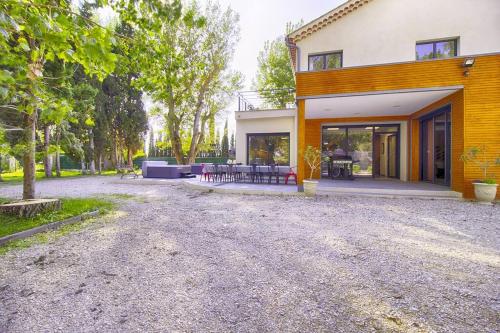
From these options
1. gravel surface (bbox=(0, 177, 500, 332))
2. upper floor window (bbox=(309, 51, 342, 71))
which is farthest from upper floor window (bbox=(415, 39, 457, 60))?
gravel surface (bbox=(0, 177, 500, 332))

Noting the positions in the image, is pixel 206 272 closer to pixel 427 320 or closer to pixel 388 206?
pixel 427 320

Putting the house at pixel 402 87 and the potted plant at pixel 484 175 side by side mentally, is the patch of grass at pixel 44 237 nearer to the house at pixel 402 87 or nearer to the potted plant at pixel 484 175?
the house at pixel 402 87

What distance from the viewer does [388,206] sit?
6566mm

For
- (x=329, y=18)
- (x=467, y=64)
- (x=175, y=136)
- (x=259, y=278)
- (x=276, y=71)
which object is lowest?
(x=259, y=278)

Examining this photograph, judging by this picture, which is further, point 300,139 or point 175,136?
point 175,136

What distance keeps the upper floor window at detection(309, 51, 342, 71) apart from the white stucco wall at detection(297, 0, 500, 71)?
0.24 meters

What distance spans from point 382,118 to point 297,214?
8.53 metres

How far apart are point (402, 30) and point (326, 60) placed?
2.97 meters

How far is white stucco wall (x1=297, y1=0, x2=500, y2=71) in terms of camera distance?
345 inches

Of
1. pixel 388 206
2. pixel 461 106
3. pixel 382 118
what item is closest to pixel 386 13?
pixel 382 118

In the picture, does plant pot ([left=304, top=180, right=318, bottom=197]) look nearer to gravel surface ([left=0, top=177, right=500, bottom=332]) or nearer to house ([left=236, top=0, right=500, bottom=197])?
house ([left=236, top=0, right=500, bottom=197])

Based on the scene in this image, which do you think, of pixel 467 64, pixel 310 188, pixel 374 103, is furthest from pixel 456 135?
pixel 310 188

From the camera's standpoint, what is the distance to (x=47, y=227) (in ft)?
15.0

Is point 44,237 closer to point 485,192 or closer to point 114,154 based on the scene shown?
point 485,192
